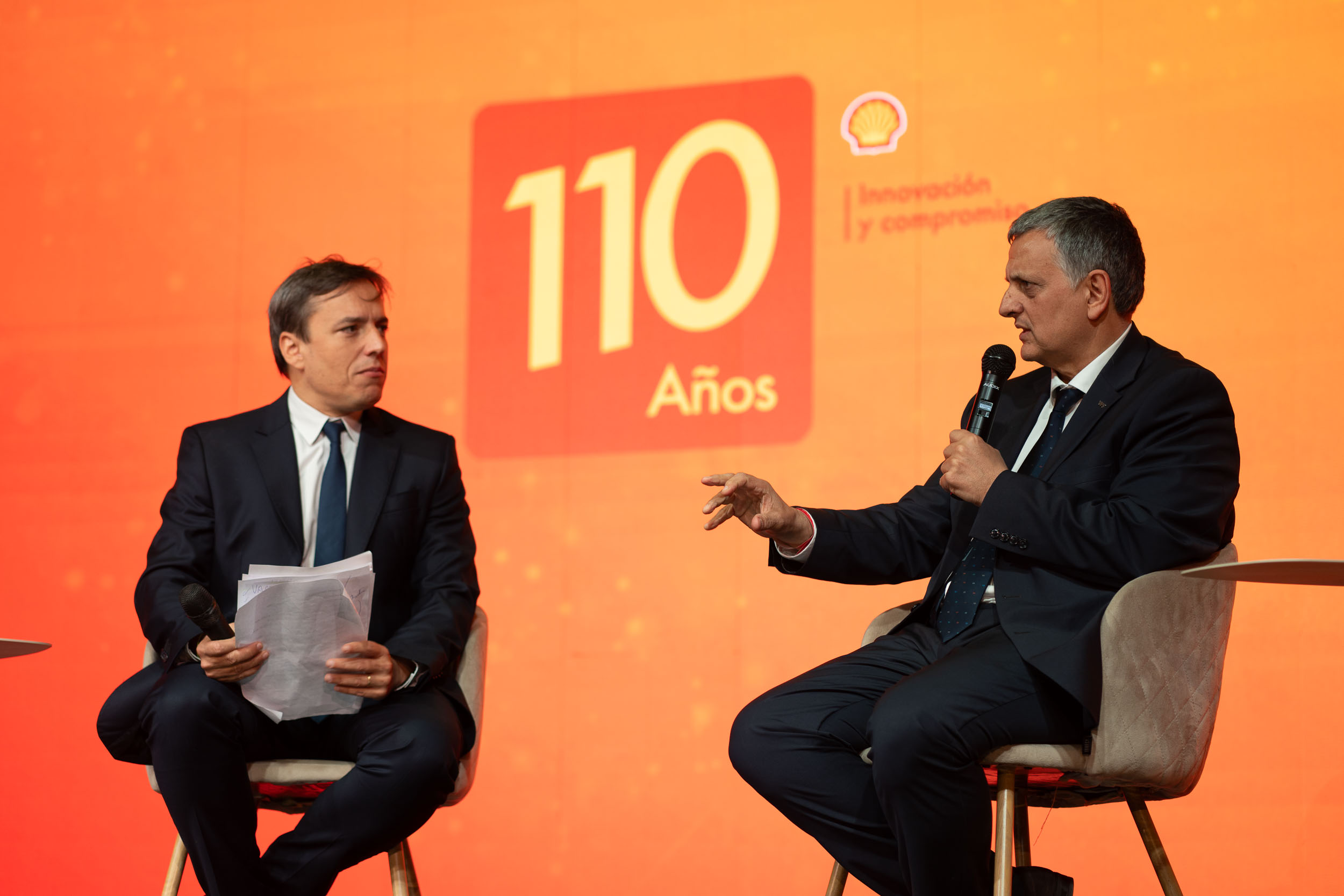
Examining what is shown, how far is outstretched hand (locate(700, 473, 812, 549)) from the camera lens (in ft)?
6.79

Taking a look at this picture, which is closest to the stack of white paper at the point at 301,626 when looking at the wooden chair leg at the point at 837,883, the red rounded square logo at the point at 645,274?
the wooden chair leg at the point at 837,883

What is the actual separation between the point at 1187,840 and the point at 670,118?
6.77 ft

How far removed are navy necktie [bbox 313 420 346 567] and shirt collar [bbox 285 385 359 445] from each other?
0.14 ft

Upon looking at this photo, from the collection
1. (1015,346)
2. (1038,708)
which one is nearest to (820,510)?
(1038,708)

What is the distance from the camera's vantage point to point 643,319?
334 centimetres

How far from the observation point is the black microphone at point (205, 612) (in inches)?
76.0

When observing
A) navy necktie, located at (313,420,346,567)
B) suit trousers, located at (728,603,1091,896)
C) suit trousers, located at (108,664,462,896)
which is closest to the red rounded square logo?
navy necktie, located at (313,420,346,567)

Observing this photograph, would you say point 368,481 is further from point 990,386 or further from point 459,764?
point 990,386

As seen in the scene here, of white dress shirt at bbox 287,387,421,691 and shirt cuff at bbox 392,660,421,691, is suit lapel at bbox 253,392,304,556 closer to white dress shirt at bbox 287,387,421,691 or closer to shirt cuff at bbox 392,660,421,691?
white dress shirt at bbox 287,387,421,691

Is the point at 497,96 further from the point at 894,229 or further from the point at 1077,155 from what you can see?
the point at 1077,155

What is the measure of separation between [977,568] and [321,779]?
1072 mm

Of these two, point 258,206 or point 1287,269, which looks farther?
point 258,206

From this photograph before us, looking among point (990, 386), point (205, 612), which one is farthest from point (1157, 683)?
point (205, 612)

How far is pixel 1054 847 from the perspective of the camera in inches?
116
